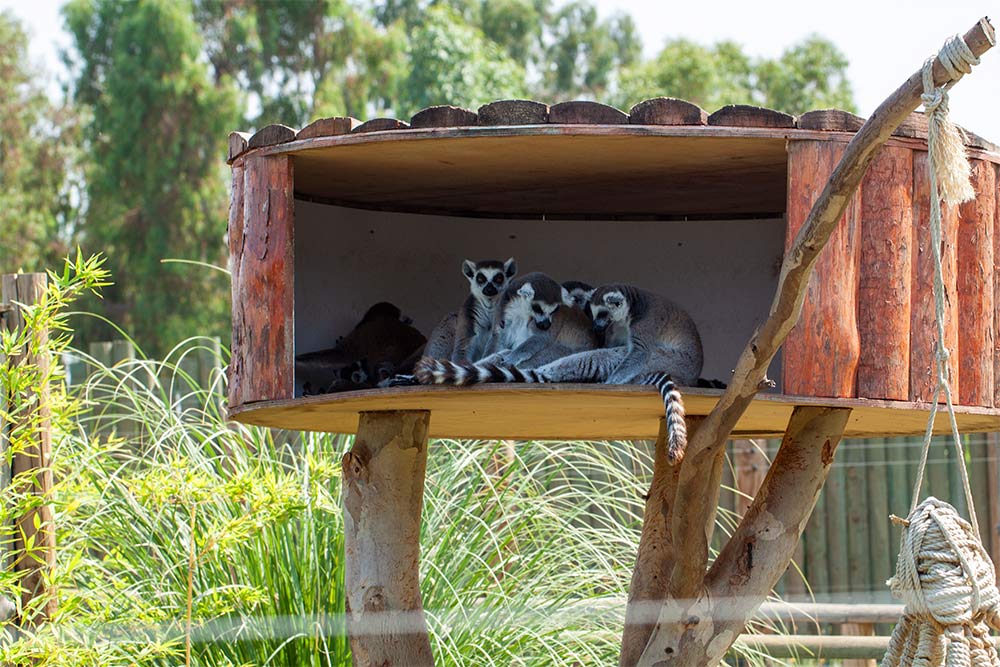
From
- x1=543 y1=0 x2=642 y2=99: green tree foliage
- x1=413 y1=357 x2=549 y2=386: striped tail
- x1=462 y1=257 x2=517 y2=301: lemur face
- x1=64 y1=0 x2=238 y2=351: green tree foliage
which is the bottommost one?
x1=413 y1=357 x2=549 y2=386: striped tail

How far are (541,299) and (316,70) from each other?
15743 mm

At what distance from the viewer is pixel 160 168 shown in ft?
56.7

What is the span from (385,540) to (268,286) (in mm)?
867

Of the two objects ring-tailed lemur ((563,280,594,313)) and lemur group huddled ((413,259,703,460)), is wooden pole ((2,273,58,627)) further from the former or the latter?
ring-tailed lemur ((563,280,594,313))

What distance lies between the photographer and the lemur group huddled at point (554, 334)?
3.99 meters

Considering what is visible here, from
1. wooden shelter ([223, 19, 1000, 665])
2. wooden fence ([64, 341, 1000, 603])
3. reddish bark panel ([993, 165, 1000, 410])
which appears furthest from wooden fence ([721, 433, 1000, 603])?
reddish bark panel ([993, 165, 1000, 410])

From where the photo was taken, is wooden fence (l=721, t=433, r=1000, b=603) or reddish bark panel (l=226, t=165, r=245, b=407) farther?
wooden fence (l=721, t=433, r=1000, b=603)

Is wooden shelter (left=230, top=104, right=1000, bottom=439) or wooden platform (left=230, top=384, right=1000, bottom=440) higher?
wooden shelter (left=230, top=104, right=1000, bottom=439)

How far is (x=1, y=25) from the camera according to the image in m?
19.6

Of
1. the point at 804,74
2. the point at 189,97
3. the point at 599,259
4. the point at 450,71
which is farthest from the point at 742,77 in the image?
the point at 599,259

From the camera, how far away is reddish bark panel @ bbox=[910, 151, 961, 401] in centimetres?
336

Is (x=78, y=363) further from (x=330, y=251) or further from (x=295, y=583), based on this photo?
(x=330, y=251)

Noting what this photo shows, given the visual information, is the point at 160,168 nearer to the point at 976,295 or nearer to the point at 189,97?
the point at 189,97

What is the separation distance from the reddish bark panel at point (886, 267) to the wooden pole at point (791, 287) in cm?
19
